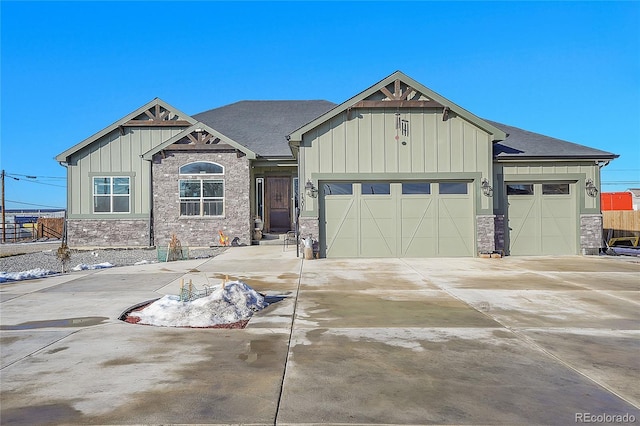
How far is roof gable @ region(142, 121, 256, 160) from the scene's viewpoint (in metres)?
16.2

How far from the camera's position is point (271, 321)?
573 cm

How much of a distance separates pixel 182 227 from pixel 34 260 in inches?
205

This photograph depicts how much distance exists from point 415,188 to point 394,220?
52.1 inches

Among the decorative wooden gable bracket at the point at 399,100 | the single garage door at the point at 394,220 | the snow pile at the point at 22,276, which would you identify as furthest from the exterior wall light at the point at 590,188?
the snow pile at the point at 22,276

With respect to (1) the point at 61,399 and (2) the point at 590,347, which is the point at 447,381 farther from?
(1) the point at 61,399

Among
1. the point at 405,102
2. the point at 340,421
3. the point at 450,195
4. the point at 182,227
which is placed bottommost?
the point at 340,421

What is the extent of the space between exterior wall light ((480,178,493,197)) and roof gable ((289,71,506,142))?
1492 millimetres

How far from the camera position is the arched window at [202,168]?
1662 cm

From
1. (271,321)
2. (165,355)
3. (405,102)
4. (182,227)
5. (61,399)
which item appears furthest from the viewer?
(182,227)

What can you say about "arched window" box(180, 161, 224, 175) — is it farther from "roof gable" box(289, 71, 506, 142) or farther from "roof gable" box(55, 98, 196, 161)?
"roof gable" box(289, 71, 506, 142)

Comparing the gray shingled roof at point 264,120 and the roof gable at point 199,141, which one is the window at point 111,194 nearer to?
the roof gable at point 199,141

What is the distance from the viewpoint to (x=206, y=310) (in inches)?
235

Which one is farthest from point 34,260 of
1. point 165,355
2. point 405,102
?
point 405,102

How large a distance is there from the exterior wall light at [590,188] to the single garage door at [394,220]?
4292 millimetres
